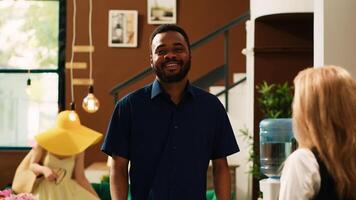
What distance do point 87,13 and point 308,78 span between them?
669cm

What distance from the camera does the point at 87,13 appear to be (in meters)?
8.05

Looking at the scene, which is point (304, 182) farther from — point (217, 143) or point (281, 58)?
point (281, 58)

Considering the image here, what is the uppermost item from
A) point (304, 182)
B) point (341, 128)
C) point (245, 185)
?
point (341, 128)

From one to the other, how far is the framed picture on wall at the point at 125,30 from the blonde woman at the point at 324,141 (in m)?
6.44

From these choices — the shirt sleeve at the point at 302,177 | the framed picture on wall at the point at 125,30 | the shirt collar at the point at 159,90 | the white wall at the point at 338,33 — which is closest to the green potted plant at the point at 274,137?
the white wall at the point at 338,33

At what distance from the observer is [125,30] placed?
7992mm

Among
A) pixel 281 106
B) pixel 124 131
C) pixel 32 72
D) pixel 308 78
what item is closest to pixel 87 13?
pixel 32 72

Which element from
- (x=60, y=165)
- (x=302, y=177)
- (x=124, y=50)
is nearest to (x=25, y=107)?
(x=124, y=50)

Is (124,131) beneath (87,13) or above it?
beneath

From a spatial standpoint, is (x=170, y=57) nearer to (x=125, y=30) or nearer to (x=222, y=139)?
(x=222, y=139)

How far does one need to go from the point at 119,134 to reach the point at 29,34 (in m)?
6.48

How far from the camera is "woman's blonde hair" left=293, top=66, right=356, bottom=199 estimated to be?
160cm

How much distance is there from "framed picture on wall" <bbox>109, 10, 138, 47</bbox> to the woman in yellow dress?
10.3 feet

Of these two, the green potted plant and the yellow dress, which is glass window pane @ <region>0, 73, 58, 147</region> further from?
the green potted plant
